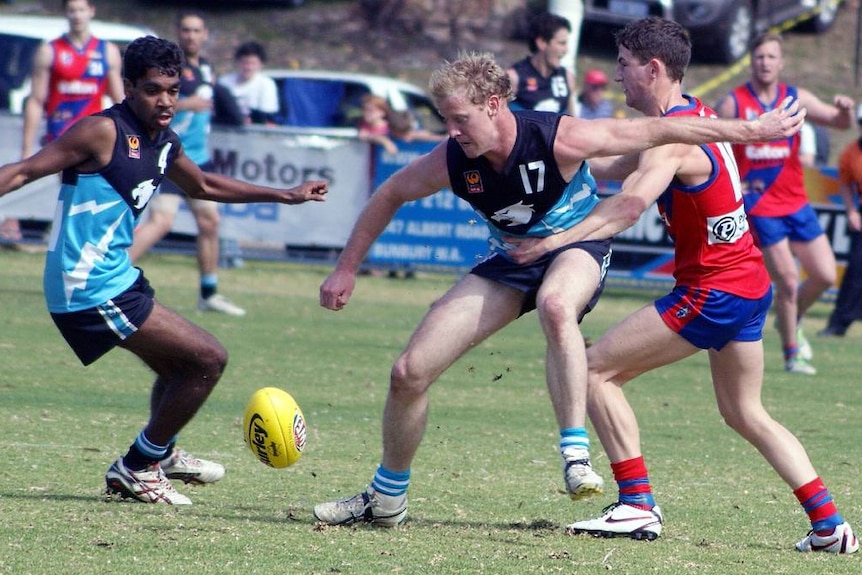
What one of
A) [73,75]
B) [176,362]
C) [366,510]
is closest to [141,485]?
[176,362]

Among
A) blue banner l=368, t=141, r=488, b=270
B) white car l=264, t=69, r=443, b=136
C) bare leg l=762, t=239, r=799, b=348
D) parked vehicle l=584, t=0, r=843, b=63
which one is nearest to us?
bare leg l=762, t=239, r=799, b=348

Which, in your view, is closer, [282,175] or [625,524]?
[625,524]

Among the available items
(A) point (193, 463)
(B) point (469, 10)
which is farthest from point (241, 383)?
(B) point (469, 10)

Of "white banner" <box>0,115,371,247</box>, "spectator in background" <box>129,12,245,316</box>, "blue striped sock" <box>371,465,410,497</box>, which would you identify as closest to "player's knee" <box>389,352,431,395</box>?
"blue striped sock" <box>371,465,410,497</box>

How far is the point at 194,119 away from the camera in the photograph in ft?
41.4

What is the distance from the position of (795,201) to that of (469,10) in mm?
17293

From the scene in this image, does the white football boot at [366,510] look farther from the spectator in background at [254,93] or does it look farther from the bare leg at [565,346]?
the spectator in background at [254,93]

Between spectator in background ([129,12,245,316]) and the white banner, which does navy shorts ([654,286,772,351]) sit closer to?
spectator in background ([129,12,245,316])

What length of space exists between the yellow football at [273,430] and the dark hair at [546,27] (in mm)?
6794

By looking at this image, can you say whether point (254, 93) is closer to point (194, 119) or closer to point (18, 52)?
point (18, 52)

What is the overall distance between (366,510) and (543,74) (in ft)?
24.0

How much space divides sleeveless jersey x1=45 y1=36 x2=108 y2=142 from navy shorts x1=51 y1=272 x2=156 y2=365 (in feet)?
23.5

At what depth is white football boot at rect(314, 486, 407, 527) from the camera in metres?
6.06

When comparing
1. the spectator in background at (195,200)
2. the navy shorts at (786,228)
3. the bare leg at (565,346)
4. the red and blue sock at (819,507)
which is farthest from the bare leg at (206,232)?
the red and blue sock at (819,507)
